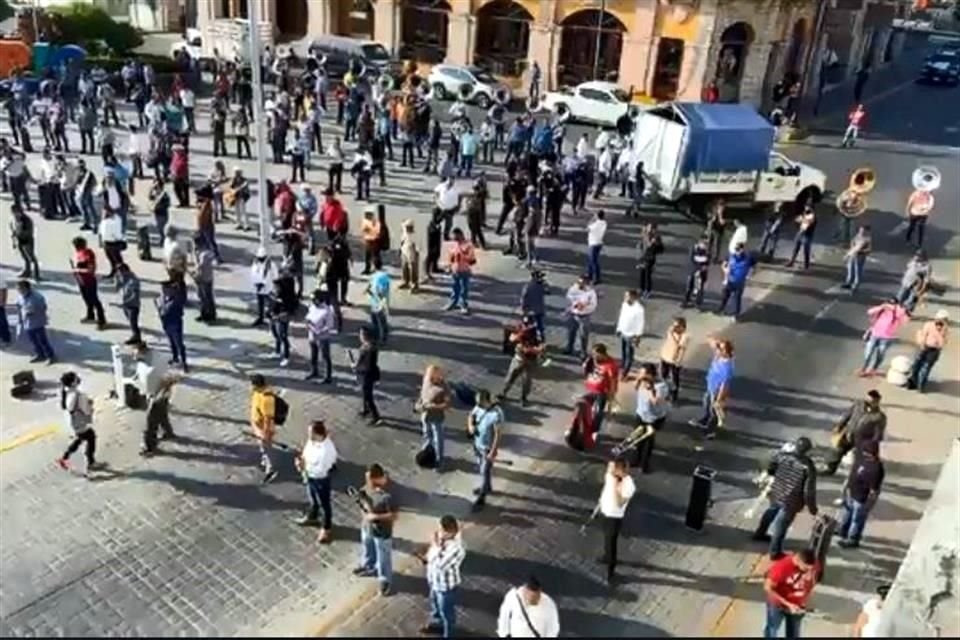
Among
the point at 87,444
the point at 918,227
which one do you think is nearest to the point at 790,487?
the point at 87,444

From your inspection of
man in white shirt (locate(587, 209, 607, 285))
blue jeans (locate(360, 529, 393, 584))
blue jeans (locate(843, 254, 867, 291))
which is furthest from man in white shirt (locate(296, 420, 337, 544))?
blue jeans (locate(843, 254, 867, 291))

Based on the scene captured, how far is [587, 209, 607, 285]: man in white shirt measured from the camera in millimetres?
18609

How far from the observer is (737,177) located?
23906 millimetres

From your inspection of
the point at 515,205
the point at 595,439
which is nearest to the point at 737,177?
the point at 515,205

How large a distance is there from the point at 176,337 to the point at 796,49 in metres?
30.7

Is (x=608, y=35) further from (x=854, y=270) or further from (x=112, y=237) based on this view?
(x=112, y=237)

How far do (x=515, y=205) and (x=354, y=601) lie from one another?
11.3 meters

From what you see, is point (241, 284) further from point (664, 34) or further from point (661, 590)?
point (664, 34)

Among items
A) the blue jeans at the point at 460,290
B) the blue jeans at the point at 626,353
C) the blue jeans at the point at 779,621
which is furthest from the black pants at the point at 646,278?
the blue jeans at the point at 779,621

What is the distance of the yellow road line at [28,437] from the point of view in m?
13.2

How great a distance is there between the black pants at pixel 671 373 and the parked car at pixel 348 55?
23.4 metres

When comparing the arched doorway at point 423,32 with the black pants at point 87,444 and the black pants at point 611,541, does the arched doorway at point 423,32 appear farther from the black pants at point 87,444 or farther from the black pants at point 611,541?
the black pants at point 611,541

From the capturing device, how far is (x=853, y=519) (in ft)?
39.4

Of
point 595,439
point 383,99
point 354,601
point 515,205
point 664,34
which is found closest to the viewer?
point 354,601
